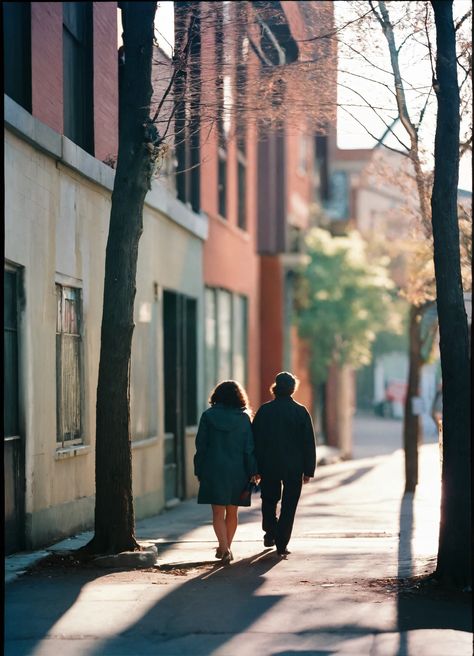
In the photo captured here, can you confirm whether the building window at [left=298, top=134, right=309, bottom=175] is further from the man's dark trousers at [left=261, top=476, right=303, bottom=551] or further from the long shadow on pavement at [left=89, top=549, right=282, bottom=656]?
the long shadow on pavement at [left=89, top=549, right=282, bottom=656]

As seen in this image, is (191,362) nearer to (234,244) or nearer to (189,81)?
(234,244)

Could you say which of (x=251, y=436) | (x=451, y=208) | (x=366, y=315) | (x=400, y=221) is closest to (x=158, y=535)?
(x=251, y=436)

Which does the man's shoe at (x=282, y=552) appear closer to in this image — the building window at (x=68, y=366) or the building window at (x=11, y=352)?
the building window at (x=11, y=352)

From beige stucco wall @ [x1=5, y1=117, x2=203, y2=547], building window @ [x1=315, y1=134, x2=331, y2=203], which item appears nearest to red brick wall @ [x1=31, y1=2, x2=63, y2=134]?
beige stucco wall @ [x1=5, y1=117, x2=203, y2=547]

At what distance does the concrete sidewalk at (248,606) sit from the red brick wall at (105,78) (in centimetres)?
514

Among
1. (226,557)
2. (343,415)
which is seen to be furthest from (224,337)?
(343,415)

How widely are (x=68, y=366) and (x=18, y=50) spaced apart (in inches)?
140

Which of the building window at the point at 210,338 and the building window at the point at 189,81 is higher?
the building window at the point at 189,81

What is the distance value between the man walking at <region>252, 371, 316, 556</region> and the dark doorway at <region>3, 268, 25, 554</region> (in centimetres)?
226

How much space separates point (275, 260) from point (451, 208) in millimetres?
25350

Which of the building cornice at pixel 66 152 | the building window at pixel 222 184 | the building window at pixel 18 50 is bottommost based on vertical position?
the building cornice at pixel 66 152

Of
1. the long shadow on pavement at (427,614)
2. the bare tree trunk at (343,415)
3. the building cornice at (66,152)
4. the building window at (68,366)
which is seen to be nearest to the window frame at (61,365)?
the building window at (68,366)

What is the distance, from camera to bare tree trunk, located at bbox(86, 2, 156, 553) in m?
12.1

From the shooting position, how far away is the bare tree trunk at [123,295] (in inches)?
476
